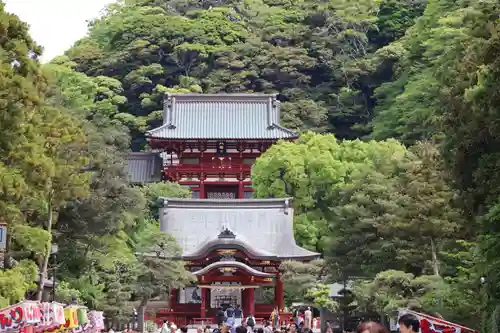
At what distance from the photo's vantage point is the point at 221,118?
57.6 metres

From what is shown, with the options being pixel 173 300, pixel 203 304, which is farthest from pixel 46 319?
pixel 173 300

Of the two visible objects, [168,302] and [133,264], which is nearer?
[133,264]

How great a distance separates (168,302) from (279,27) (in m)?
34.0

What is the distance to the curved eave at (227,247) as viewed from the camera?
41719mm

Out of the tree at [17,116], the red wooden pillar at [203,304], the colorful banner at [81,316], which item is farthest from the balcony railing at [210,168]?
the tree at [17,116]

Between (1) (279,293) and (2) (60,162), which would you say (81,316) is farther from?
(1) (279,293)

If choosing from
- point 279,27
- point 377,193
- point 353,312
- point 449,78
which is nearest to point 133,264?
point 353,312

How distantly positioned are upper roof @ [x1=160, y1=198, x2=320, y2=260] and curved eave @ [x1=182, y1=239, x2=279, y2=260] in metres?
2.29

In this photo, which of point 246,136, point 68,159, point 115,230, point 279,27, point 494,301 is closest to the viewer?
point 494,301

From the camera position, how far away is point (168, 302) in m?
42.9

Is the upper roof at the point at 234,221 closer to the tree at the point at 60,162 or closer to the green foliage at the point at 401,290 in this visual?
the tree at the point at 60,162

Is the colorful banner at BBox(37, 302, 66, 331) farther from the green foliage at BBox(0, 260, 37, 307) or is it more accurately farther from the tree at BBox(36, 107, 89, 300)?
the tree at BBox(36, 107, 89, 300)

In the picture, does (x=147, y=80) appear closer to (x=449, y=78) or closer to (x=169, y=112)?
(x=169, y=112)

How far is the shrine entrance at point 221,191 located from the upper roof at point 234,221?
6472mm
